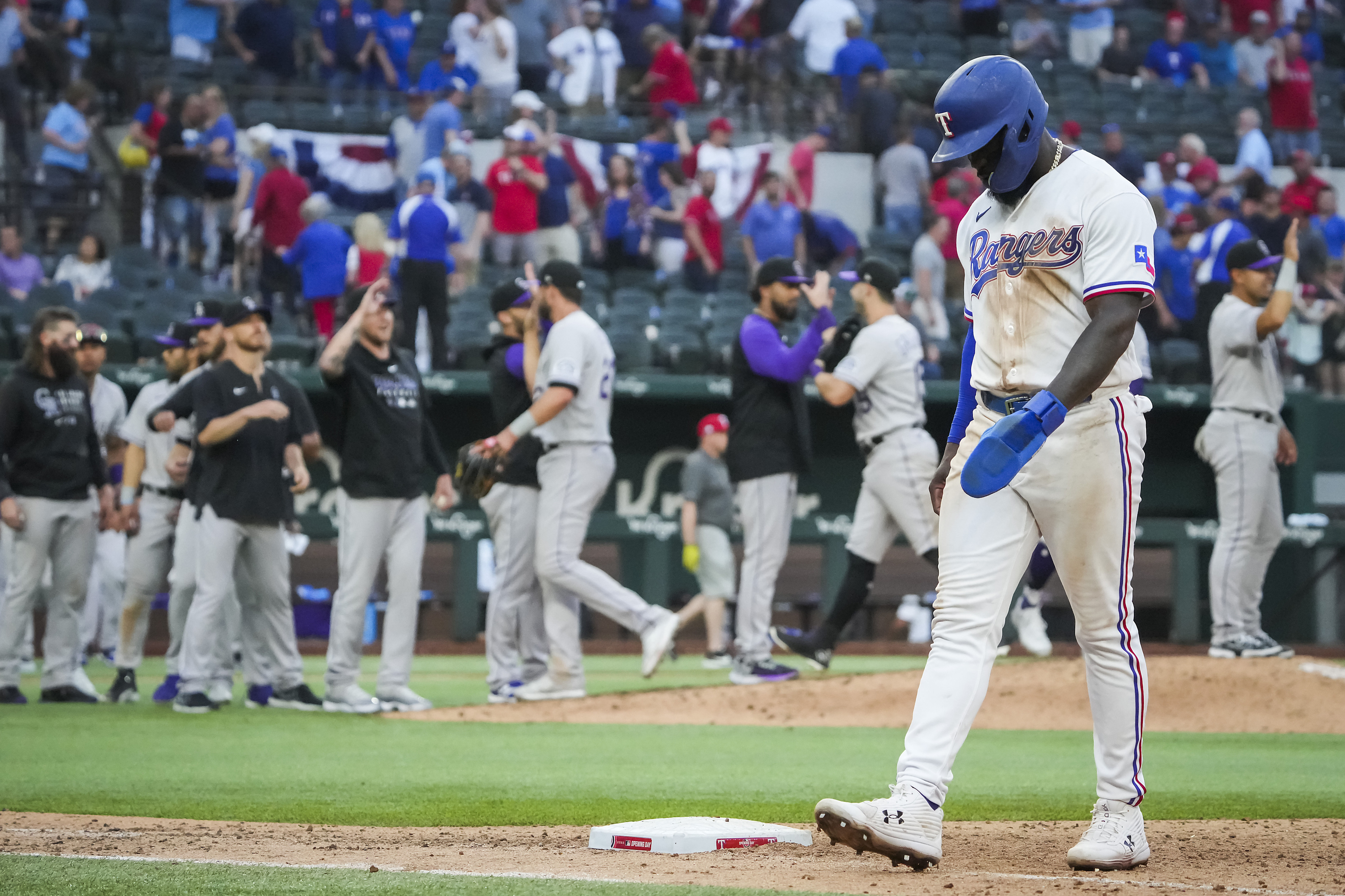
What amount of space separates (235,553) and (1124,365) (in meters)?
5.75

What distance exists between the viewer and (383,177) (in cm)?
1647

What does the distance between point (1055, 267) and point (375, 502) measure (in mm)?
5246

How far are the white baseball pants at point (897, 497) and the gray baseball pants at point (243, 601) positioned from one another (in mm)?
3155

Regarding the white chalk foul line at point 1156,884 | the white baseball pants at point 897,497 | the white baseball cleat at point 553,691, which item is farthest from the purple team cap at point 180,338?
the white chalk foul line at point 1156,884

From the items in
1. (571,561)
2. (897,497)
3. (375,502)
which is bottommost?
(571,561)

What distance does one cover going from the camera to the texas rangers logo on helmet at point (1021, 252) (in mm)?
3951

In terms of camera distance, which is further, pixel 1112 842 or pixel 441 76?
pixel 441 76

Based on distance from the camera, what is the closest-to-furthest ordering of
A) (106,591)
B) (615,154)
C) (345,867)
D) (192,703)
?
(345,867) → (192,703) → (106,591) → (615,154)

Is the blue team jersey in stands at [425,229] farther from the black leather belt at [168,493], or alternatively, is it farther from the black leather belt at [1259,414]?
the black leather belt at [1259,414]

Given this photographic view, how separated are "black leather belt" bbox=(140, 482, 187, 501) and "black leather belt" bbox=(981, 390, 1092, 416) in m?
6.51

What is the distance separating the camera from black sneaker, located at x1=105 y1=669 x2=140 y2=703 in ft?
30.5

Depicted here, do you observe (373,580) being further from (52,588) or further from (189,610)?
(52,588)

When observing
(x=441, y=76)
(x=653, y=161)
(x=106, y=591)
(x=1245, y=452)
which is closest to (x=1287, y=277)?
(x=1245, y=452)

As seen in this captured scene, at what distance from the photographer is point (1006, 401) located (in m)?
4.04
